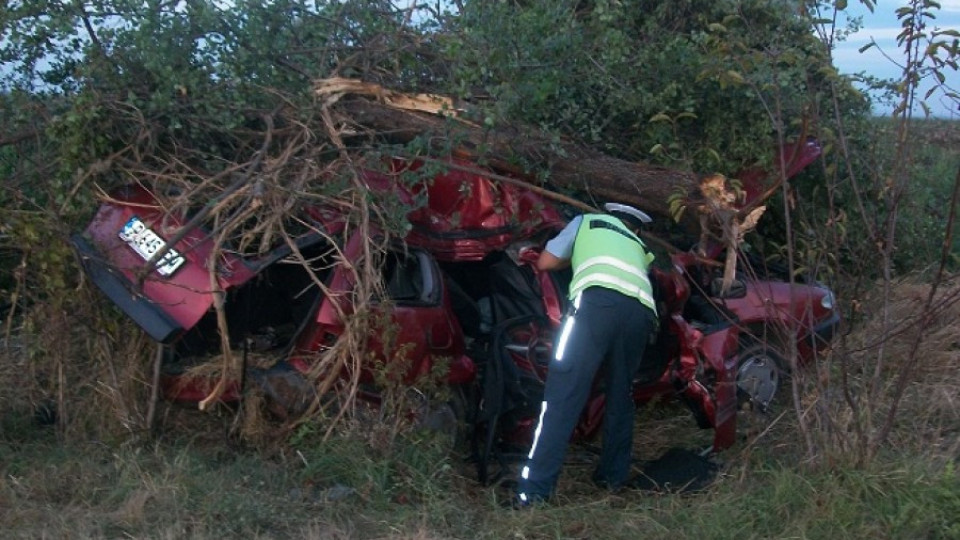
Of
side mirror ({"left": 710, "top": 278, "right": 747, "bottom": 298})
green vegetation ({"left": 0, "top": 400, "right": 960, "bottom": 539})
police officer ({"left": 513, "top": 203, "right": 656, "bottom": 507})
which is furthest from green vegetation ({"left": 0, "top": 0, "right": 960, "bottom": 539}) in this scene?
side mirror ({"left": 710, "top": 278, "right": 747, "bottom": 298})

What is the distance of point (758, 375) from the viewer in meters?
6.83

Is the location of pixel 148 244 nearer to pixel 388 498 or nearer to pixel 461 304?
pixel 388 498

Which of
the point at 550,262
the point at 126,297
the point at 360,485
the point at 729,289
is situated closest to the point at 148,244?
the point at 126,297

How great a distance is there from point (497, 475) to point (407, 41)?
9.56ft

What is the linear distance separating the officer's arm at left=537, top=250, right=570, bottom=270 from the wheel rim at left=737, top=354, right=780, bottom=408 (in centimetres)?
142

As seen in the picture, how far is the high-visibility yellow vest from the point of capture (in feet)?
18.6

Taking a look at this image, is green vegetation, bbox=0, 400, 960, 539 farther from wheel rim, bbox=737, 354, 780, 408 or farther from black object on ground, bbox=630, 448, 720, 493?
wheel rim, bbox=737, 354, 780, 408

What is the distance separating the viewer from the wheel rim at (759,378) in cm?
674

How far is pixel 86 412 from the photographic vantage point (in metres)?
6.09

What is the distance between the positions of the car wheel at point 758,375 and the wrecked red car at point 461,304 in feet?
0.04

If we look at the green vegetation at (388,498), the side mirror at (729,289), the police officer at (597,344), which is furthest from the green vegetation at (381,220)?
the side mirror at (729,289)

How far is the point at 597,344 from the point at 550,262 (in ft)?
2.03

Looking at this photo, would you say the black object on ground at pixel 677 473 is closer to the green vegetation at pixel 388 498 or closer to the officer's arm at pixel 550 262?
the green vegetation at pixel 388 498

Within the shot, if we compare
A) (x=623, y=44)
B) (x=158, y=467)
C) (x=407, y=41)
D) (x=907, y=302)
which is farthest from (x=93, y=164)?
(x=907, y=302)
